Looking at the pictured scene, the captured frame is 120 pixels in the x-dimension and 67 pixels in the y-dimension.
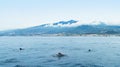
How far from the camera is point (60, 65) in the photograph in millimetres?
58781

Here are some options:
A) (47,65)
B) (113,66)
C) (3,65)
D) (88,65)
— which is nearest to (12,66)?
(3,65)

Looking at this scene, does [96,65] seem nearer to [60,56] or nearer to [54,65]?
[54,65]

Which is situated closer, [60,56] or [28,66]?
[28,66]

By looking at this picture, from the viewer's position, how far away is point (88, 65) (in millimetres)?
58594

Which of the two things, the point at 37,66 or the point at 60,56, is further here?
the point at 60,56

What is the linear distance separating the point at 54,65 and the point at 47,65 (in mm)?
1662

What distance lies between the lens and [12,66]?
56.7m

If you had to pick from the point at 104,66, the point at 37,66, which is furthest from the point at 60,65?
the point at 104,66

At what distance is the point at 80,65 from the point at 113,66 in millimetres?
7720

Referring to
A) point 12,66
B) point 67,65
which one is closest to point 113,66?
point 67,65

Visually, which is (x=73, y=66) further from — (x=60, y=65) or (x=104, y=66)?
(x=104, y=66)

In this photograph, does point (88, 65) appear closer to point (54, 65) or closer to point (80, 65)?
point (80, 65)

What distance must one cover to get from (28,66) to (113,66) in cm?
1958

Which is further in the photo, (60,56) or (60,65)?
(60,56)
